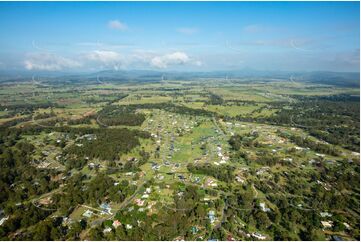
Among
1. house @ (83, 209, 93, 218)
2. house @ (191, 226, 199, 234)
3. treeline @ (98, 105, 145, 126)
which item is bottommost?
treeline @ (98, 105, 145, 126)

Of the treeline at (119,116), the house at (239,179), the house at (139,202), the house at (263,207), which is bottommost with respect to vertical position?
the treeline at (119,116)

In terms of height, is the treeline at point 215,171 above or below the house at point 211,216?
above

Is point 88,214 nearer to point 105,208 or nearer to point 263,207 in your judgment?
point 105,208

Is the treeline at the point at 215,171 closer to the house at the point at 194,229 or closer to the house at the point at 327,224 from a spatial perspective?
the house at the point at 194,229

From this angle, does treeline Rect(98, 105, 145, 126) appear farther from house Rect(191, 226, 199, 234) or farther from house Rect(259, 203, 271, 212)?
house Rect(191, 226, 199, 234)

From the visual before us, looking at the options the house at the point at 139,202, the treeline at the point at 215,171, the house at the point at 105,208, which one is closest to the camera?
the house at the point at 105,208

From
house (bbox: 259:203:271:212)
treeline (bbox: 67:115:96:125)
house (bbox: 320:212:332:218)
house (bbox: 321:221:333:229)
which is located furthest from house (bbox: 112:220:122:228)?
treeline (bbox: 67:115:96:125)

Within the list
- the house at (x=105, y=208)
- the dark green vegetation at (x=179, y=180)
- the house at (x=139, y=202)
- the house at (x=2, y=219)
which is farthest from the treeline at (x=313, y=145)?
the house at (x=2, y=219)

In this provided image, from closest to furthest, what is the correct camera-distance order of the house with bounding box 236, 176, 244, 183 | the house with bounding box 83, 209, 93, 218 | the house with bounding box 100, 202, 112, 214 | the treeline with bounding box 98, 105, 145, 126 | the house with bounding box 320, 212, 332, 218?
the house with bounding box 83, 209, 93, 218 < the house with bounding box 320, 212, 332, 218 < the house with bounding box 100, 202, 112, 214 < the house with bounding box 236, 176, 244, 183 < the treeline with bounding box 98, 105, 145, 126

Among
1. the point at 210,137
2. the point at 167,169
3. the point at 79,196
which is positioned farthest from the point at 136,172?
the point at 210,137
